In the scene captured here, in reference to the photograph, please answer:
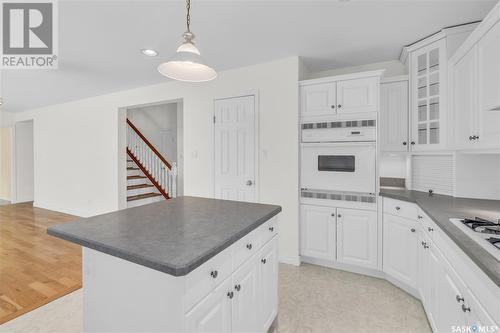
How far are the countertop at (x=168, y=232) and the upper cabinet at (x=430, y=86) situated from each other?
1928 millimetres

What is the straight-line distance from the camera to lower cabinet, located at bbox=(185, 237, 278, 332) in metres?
1.08

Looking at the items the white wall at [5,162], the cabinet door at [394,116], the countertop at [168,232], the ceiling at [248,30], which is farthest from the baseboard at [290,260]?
the white wall at [5,162]

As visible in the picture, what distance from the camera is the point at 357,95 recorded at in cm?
269

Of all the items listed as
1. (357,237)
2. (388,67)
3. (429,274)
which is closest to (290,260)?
(357,237)

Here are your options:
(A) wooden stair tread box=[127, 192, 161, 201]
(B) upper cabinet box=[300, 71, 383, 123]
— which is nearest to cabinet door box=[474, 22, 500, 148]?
(B) upper cabinet box=[300, 71, 383, 123]

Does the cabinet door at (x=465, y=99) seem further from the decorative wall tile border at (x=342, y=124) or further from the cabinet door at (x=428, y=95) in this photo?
the decorative wall tile border at (x=342, y=124)

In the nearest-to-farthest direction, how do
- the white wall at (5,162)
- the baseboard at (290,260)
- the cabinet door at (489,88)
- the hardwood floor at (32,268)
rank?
the cabinet door at (489,88), the hardwood floor at (32,268), the baseboard at (290,260), the white wall at (5,162)

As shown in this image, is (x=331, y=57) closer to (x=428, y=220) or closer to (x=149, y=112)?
(x=428, y=220)

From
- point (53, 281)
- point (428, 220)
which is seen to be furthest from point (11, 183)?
point (428, 220)

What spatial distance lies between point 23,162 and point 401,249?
29.6 ft

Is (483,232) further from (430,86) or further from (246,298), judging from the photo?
(430,86)

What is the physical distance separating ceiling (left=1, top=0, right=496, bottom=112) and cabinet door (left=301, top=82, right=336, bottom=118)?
1.38 feet

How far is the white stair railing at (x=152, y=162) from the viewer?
5.86 metres

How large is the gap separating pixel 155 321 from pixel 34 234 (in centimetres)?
450
